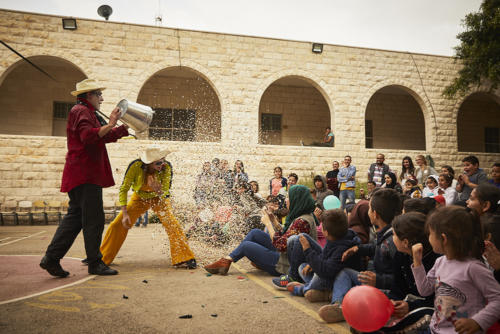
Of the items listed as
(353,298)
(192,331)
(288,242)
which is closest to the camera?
(353,298)

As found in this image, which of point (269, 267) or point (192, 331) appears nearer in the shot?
point (192, 331)

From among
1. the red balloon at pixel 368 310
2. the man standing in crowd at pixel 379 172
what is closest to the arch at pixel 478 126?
the man standing in crowd at pixel 379 172

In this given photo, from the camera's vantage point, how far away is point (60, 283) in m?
4.14

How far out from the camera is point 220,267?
4.61m

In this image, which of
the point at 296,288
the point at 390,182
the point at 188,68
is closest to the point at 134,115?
the point at 296,288

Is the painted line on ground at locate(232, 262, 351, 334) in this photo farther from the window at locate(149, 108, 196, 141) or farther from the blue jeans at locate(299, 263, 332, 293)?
the window at locate(149, 108, 196, 141)

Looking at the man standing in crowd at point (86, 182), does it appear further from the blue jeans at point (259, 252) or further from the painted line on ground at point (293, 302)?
the painted line on ground at point (293, 302)

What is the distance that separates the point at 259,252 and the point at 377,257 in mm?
1915

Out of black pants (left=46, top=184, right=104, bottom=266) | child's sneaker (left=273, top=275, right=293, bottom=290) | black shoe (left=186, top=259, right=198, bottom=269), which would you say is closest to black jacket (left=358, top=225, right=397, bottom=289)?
child's sneaker (left=273, top=275, right=293, bottom=290)

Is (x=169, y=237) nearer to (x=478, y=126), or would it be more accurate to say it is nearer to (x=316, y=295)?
(x=316, y=295)

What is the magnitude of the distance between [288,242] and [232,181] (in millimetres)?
4115

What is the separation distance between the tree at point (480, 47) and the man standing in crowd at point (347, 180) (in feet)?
22.8

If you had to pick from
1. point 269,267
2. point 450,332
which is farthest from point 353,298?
point 269,267

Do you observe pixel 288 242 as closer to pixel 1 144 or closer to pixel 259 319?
pixel 259 319
